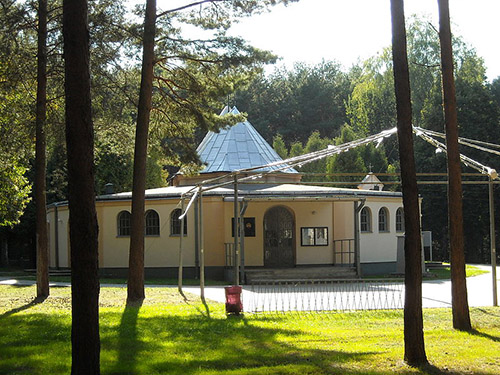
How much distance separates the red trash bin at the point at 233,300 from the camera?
44.9ft

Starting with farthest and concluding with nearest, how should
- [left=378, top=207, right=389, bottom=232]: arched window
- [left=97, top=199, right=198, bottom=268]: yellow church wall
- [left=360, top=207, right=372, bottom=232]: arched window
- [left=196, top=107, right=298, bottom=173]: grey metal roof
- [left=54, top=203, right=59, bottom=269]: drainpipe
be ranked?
1. [left=196, top=107, right=298, bottom=173]: grey metal roof
2. [left=54, top=203, right=59, bottom=269]: drainpipe
3. [left=378, top=207, right=389, bottom=232]: arched window
4. [left=360, top=207, right=372, bottom=232]: arched window
5. [left=97, top=199, right=198, bottom=268]: yellow church wall

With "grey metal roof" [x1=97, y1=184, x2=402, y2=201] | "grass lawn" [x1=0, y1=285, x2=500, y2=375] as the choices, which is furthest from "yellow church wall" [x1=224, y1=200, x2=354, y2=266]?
"grass lawn" [x1=0, y1=285, x2=500, y2=375]

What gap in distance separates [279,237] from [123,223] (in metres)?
6.20

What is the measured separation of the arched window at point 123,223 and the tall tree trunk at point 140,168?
10390 mm

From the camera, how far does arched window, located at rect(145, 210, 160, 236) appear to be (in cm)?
2678

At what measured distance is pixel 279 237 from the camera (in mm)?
27047

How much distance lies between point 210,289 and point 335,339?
10.9 meters

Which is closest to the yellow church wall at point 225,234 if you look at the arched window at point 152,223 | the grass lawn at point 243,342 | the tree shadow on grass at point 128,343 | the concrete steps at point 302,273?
the arched window at point 152,223

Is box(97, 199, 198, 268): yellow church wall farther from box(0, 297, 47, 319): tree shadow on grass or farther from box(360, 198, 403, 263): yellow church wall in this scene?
box(0, 297, 47, 319): tree shadow on grass

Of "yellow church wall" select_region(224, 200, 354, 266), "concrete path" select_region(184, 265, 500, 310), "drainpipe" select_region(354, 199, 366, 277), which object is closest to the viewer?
"concrete path" select_region(184, 265, 500, 310)

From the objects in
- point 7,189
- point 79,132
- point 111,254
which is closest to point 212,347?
point 79,132

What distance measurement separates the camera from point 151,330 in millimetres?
11656

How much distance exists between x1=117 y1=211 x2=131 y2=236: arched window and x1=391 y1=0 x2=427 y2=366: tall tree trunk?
19.3 m

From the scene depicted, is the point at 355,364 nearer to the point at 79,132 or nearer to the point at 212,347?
the point at 212,347
